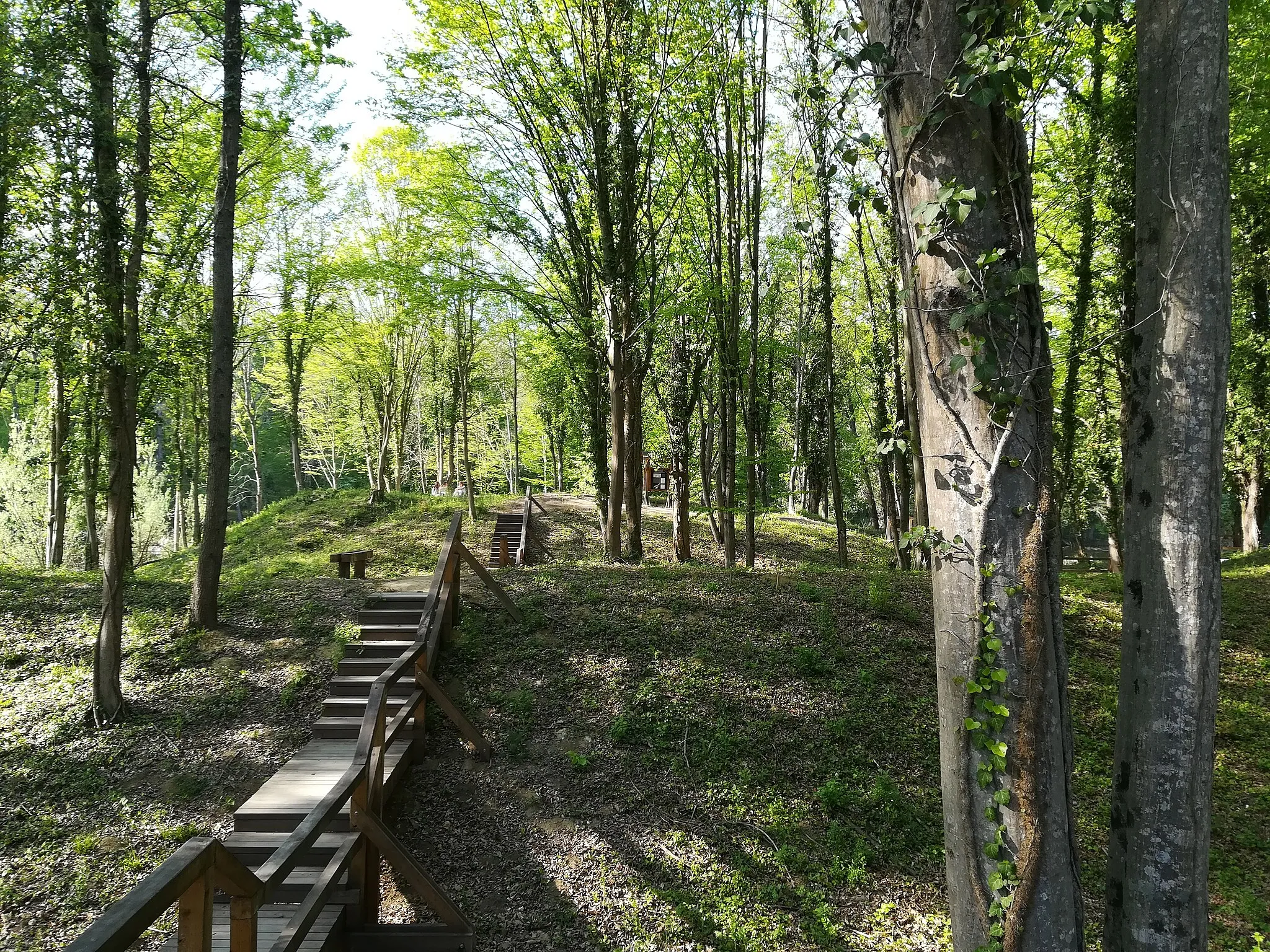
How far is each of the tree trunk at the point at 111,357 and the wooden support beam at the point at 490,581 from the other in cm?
378

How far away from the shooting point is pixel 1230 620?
7.99 m

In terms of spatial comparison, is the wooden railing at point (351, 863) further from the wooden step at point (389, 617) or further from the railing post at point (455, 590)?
the wooden step at point (389, 617)

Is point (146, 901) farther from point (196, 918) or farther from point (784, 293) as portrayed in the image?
point (784, 293)

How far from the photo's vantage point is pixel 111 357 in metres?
6.81

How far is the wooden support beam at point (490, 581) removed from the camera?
738 cm

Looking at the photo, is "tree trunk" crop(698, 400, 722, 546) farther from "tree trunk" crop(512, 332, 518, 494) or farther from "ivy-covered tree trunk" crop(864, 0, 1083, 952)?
"ivy-covered tree trunk" crop(864, 0, 1083, 952)

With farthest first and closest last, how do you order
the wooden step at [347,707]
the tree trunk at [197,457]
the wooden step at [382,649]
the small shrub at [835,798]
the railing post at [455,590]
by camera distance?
the tree trunk at [197,457]
the railing post at [455,590]
the wooden step at [382,649]
the wooden step at [347,707]
the small shrub at [835,798]

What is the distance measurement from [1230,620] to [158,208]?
14.7m

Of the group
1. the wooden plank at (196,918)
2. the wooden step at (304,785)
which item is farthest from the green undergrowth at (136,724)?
the wooden plank at (196,918)

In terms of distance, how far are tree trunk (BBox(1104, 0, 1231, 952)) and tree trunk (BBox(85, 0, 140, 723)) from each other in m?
8.88

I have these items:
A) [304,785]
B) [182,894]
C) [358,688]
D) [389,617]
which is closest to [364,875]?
[304,785]

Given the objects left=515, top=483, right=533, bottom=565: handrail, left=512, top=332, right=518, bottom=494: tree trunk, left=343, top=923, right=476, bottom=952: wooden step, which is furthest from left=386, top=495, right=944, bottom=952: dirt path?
left=512, top=332, right=518, bottom=494: tree trunk

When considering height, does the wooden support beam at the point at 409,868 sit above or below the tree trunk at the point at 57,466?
below

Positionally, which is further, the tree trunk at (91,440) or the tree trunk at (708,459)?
the tree trunk at (708,459)
